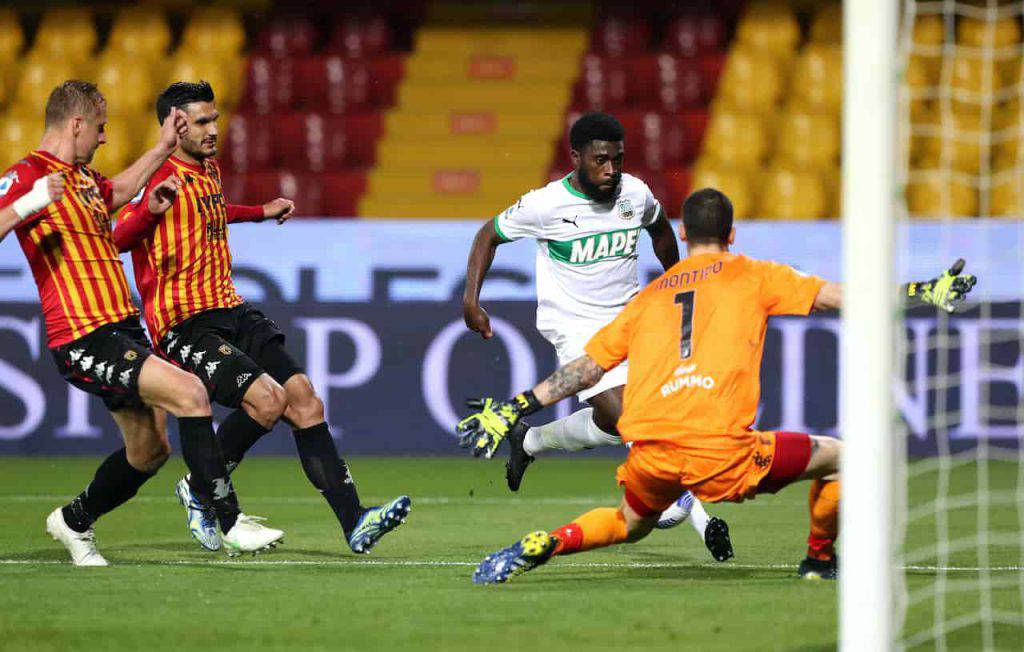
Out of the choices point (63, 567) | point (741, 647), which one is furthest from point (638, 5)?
point (741, 647)

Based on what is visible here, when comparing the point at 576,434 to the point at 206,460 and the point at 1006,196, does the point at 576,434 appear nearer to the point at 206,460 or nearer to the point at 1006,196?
the point at 206,460

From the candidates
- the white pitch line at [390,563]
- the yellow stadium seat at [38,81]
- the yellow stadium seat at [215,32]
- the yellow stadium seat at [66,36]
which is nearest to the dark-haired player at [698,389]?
the white pitch line at [390,563]

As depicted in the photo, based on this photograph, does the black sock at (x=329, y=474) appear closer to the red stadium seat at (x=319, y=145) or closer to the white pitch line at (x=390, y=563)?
the white pitch line at (x=390, y=563)

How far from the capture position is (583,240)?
24.0ft

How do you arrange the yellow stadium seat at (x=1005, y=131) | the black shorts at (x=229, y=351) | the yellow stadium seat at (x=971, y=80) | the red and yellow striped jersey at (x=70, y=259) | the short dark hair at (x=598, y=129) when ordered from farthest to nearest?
the yellow stadium seat at (x=971, y=80), the yellow stadium seat at (x=1005, y=131), the short dark hair at (x=598, y=129), the black shorts at (x=229, y=351), the red and yellow striped jersey at (x=70, y=259)

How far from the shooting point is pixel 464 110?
15.7 m

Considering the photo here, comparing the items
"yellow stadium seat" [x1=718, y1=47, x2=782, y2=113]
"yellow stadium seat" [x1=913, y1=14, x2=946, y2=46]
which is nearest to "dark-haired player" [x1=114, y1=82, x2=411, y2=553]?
"yellow stadium seat" [x1=718, y1=47, x2=782, y2=113]

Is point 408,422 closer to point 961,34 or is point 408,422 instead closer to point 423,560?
point 423,560

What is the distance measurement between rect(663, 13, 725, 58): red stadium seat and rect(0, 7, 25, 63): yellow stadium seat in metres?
6.58

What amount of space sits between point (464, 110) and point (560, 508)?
780cm

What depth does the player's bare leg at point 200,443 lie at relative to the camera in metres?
6.14

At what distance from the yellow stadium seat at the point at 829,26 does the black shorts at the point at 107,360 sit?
419 inches

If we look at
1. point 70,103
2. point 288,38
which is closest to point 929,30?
point 288,38

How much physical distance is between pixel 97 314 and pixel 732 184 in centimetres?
840
